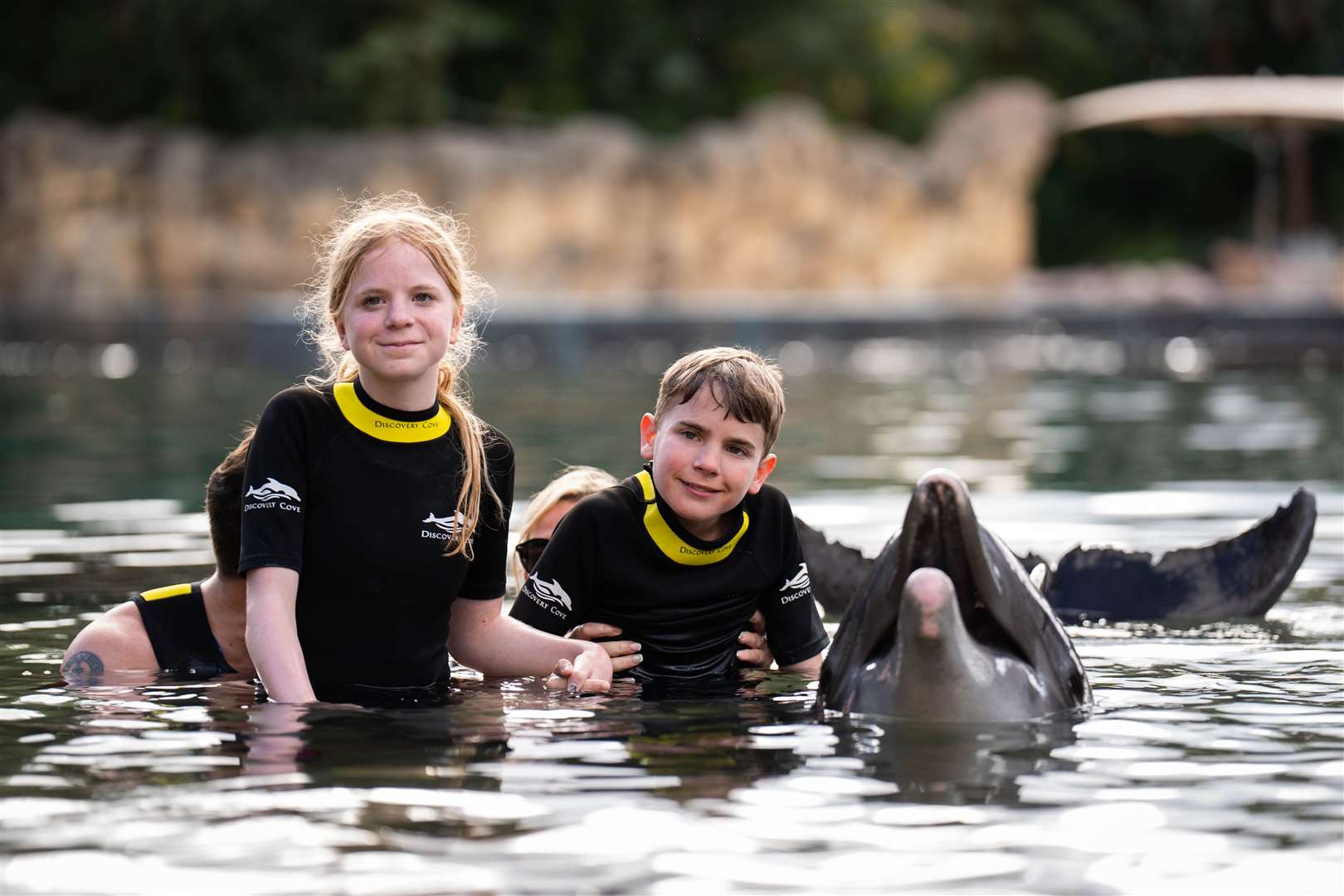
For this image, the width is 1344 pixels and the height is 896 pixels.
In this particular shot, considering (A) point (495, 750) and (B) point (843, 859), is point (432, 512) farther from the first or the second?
(B) point (843, 859)

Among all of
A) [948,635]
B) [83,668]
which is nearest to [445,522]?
[83,668]

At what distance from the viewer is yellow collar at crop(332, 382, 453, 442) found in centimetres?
482

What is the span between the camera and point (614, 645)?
17.2ft

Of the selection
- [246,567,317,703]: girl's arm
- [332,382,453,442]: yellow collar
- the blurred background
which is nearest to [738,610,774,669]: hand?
[332,382,453,442]: yellow collar

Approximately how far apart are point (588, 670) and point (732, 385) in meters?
0.77

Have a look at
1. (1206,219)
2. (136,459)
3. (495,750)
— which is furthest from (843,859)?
(1206,219)

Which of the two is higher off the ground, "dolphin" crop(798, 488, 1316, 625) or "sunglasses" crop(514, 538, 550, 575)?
"sunglasses" crop(514, 538, 550, 575)

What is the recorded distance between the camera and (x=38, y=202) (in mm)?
26547

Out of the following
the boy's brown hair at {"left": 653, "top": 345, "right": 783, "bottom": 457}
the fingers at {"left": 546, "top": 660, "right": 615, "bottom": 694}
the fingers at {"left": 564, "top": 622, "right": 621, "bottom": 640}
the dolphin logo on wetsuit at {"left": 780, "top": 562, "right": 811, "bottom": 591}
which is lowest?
the fingers at {"left": 546, "top": 660, "right": 615, "bottom": 694}

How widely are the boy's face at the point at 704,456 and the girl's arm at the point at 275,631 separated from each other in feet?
3.19

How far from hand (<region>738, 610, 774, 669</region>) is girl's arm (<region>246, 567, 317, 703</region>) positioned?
1.27 m

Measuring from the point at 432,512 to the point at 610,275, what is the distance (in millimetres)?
23802

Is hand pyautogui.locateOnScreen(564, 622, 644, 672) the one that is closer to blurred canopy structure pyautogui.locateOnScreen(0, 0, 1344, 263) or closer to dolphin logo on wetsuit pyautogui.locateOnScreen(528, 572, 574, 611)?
dolphin logo on wetsuit pyautogui.locateOnScreen(528, 572, 574, 611)

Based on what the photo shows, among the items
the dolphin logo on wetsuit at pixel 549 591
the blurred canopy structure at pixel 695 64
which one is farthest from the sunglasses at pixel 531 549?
the blurred canopy structure at pixel 695 64
